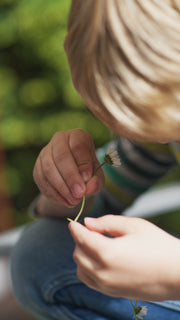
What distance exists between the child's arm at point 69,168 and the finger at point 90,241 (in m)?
0.08

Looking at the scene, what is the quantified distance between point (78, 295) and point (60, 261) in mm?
61

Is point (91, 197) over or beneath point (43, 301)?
over

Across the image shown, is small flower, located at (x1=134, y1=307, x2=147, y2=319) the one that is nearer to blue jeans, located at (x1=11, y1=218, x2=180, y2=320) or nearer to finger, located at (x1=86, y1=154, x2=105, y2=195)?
blue jeans, located at (x1=11, y1=218, x2=180, y2=320)

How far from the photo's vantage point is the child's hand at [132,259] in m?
0.45

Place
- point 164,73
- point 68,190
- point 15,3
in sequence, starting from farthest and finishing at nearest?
point 15,3, point 68,190, point 164,73

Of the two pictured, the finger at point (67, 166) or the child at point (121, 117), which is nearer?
the child at point (121, 117)

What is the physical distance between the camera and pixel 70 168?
0.57m

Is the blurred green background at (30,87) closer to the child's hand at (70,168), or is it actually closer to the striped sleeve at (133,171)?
the striped sleeve at (133,171)

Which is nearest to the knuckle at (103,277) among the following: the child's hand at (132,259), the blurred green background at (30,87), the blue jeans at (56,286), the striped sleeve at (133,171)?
the child's hand at (132,259)

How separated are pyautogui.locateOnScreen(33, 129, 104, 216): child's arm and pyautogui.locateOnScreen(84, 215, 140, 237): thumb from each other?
7cm

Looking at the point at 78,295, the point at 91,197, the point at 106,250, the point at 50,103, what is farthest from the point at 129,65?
the point at 50,103

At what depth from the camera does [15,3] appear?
4.94 ft

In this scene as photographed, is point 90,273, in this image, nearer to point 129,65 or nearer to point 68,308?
point 129,65

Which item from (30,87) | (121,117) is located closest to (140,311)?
(121,117)
